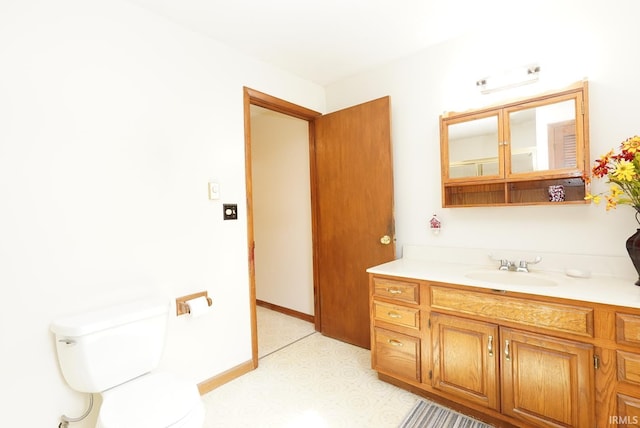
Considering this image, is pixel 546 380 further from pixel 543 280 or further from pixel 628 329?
pixel 543 280

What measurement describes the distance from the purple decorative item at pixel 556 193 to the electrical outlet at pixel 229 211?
6.66 feet

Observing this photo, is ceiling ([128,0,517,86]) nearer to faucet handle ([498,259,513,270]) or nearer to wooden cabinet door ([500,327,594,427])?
faucet handle ([498,259,513,270])

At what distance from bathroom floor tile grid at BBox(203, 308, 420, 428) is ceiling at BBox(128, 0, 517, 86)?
2.42 m

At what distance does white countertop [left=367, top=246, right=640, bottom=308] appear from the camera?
1.33m

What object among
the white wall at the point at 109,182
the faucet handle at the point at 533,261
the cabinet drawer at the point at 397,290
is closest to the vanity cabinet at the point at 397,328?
the cabinet drawer at the point at 397,290

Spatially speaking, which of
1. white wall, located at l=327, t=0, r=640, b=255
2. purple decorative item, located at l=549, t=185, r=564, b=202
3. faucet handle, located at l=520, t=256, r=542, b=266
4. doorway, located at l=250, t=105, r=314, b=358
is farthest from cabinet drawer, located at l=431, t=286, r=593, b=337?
doorway, located at l=250, t=105, r=314, b=358

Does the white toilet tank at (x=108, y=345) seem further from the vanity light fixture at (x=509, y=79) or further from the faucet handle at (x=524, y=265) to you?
the vanity light fixture at (x=509, y=79)

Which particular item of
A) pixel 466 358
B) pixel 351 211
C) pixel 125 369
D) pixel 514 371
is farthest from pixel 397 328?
pixel 125 369

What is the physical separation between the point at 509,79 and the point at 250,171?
1.86m

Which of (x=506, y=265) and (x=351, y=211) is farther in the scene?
(x=351, y=211)

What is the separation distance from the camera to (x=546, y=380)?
1.44 meters

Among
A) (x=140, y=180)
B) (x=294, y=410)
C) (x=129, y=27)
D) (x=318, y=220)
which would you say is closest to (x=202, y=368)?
(x=294, y=410)

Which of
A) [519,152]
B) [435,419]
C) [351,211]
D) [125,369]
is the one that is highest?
[519,152]

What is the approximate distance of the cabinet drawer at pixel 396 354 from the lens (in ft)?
6.20
